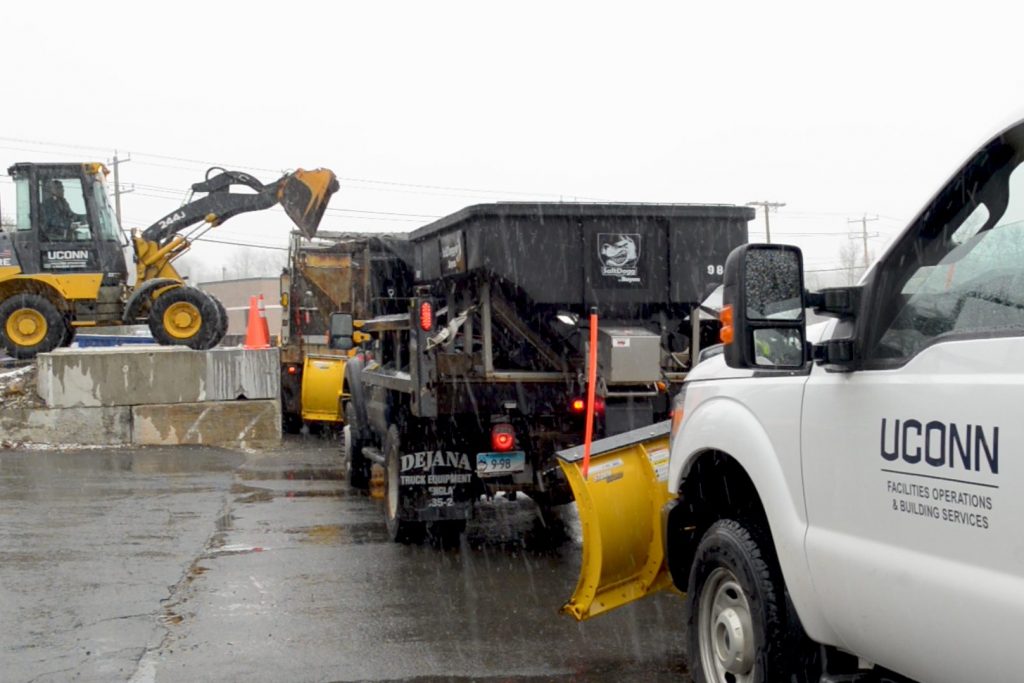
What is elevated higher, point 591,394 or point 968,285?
point 968,285

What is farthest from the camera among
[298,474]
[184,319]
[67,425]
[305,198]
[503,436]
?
[305,198]

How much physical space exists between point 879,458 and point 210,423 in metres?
15.6

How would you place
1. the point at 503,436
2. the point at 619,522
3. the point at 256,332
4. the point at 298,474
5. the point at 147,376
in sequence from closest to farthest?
the point at 619,522 → the point at 503,436 → the point at 298,474 → the point at 147,376 → the point at 256,332

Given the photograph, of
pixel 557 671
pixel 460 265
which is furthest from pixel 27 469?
→ pixel 557 671

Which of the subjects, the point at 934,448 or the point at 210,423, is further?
the point at 210,423

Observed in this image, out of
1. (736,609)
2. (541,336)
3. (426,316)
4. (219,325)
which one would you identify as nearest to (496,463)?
(541,336)

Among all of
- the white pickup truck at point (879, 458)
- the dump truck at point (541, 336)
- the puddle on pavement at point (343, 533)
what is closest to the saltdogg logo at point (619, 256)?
the dump truck at point (541, 336)

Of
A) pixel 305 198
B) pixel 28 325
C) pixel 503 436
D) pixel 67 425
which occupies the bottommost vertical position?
pixel 67 425

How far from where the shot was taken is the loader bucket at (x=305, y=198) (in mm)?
21219

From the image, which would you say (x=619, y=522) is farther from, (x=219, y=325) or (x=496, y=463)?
(x=219, y=325)

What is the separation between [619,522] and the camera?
19.8ft

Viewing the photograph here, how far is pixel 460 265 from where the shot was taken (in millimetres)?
8953

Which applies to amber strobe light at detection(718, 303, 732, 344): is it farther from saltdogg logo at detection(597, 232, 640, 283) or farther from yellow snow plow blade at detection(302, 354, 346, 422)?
yellow snow plow blade at detection(302, 354, 346, 422)

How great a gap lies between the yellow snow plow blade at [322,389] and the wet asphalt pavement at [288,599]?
21.1 feet
